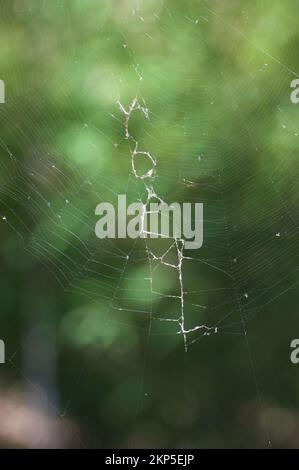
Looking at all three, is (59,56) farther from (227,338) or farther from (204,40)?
(227,338)

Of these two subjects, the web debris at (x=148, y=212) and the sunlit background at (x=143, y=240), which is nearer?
the sunlit background at (x=143, y=240)

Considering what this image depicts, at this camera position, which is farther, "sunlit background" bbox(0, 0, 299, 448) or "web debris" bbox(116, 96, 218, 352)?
"web debris" bbox(116, 96, 218, 352)

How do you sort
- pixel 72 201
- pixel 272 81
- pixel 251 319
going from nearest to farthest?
1. pixel 272 81
2. pixel 72 201
3. pixel 251 319

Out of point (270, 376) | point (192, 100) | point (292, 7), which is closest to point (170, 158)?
point (192, 100)

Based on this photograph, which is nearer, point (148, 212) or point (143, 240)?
point (148, 212)

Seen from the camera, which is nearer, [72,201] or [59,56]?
[59,56]

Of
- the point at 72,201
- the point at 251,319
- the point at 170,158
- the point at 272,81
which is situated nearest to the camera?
the point at 272,81
